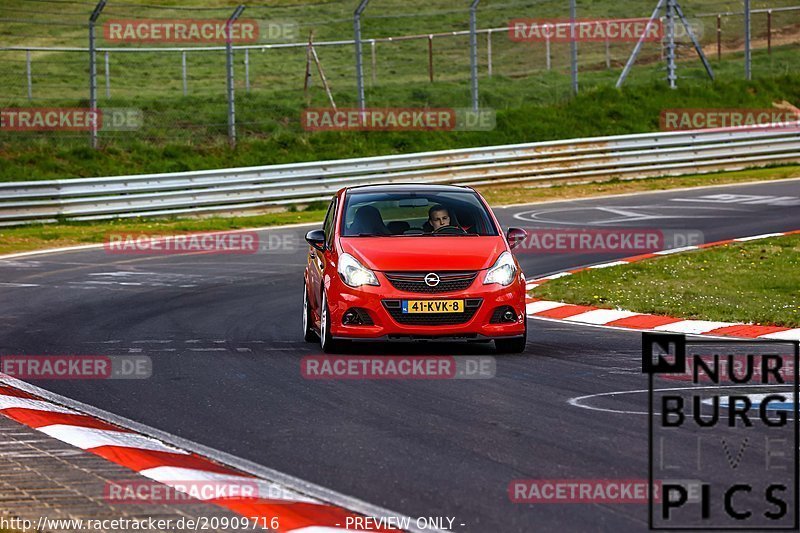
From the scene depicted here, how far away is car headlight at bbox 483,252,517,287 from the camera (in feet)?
39.4

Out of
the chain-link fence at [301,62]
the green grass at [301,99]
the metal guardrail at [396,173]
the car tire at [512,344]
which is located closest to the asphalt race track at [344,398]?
the car tire at [512,344]

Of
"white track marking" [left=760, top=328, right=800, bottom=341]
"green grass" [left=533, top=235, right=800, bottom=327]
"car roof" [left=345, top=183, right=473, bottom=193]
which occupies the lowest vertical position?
"white track marking" [left=760, top=328, right=800, bottom=341]

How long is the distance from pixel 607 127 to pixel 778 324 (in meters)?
21.8

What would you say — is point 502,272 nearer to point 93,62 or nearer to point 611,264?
point 611,264

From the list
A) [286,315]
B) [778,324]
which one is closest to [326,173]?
[286,315]

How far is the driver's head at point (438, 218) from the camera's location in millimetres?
13008

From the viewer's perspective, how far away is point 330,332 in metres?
12.0

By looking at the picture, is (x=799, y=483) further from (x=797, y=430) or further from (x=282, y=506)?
(x=282, y=506)

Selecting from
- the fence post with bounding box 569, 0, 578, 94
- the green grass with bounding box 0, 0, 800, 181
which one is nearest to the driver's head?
the green grass with bounding box 0, 0, 800, 181

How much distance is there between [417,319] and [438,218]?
1.58 m

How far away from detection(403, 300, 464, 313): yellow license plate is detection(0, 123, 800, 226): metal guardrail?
15.3 metres

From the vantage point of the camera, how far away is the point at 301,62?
5484 cm

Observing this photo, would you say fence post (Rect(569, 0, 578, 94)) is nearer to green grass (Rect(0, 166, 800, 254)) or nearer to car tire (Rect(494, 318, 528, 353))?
green grass (Rect(0, 166, 800, 254))

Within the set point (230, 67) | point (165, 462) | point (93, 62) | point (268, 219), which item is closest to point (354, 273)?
point (165, 462)
